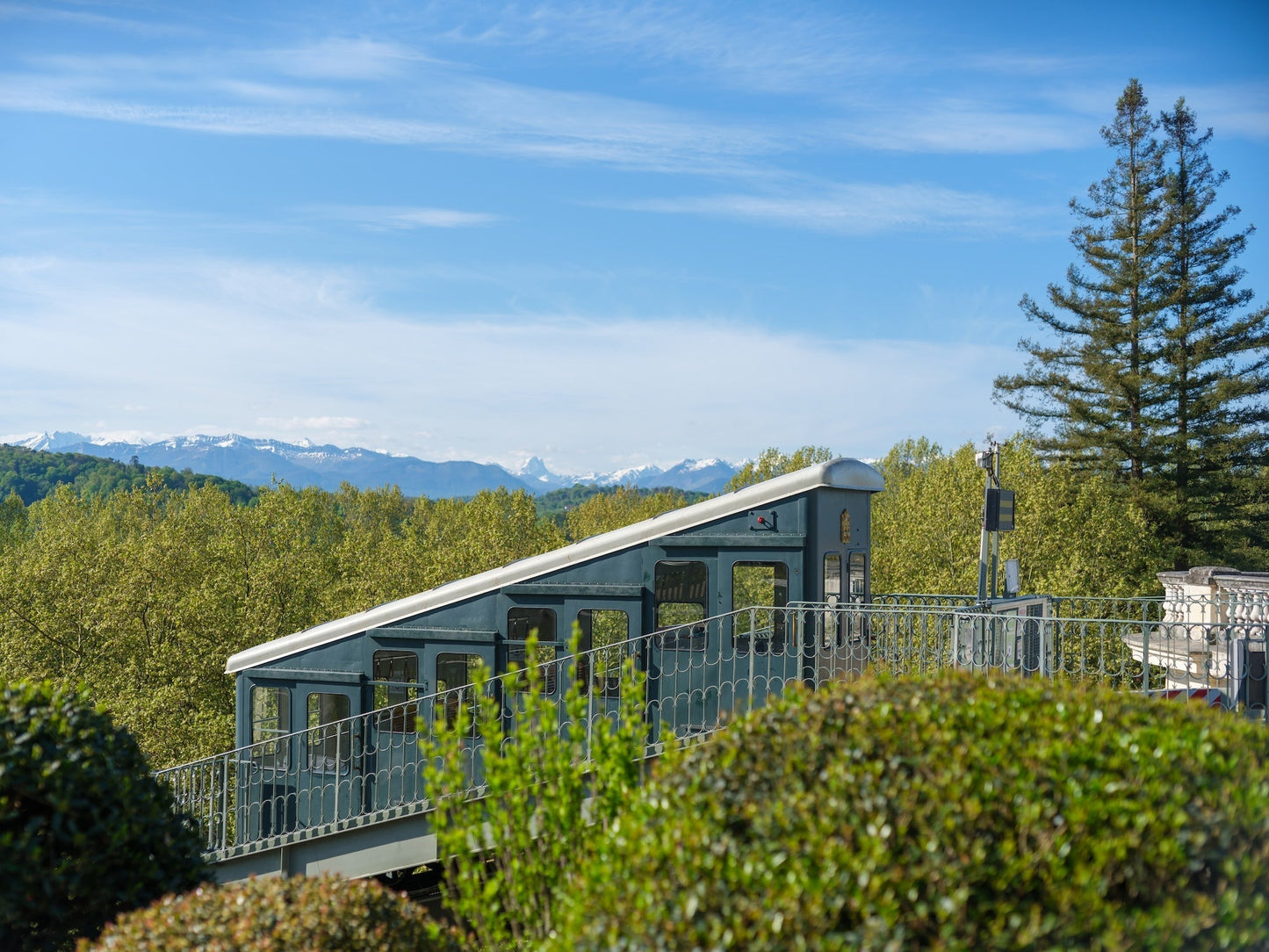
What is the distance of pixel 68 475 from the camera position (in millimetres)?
117938

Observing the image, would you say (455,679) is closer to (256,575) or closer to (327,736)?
(327,736)

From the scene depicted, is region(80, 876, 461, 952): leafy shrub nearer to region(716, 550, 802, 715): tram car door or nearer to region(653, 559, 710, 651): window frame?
region(716, 550, 802, 715): tram car door

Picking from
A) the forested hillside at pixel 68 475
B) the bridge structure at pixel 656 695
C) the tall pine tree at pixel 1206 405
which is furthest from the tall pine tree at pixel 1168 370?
the forested hillside at pixel 68 475

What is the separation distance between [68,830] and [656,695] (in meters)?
6.60

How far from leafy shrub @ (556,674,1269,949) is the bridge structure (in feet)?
17.0

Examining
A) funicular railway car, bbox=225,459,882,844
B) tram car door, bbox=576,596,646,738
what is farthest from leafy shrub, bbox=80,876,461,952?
tram car door, bbox=576,596,646,738

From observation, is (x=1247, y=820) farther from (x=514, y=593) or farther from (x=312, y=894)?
(x=514, y=593)

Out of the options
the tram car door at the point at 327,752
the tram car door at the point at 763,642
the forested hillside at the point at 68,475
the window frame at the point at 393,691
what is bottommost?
the tram car door at the point at 327,752

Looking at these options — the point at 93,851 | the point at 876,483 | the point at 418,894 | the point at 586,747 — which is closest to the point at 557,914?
the point at 93,851

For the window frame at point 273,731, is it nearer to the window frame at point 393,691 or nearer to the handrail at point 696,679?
the handrail at point 696,679

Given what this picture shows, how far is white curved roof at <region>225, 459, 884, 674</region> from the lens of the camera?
11.0m

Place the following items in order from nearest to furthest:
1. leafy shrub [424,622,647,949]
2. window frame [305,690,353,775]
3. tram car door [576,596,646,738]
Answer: leafy shrub [424,622,647,949] < tram car door [576,596,646,738] < window frame [305,690,353,775]

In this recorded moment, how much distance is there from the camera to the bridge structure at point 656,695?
396 inches

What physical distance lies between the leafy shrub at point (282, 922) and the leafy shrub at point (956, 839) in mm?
1337
